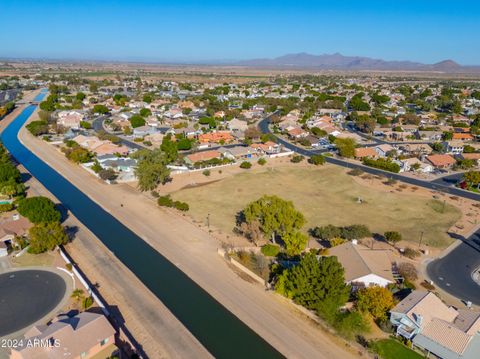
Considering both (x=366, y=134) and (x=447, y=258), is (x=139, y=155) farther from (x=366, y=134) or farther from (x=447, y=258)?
(x=366, y=134)

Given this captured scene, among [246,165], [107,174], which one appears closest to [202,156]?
[246,165]

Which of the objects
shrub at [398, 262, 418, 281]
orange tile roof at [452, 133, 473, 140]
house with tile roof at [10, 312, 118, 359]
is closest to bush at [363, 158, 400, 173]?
orange tile roof at [452, 133, 473, 140]

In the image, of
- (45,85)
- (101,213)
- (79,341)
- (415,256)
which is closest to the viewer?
(79,341)

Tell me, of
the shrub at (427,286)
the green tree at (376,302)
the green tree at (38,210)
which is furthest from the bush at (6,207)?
the shrub at (427,286)

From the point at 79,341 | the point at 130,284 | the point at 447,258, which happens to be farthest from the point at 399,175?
the point at 79,341

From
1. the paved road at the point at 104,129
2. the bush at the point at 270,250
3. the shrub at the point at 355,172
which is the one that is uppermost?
the bush at the point at 270,250

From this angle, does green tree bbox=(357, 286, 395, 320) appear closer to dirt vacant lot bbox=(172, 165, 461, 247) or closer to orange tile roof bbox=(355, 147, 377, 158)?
dirt vacant lot bbox=(172, 165, 461, 247)

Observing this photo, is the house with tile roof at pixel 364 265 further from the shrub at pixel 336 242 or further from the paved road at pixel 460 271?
the paved road at pixel 460 271

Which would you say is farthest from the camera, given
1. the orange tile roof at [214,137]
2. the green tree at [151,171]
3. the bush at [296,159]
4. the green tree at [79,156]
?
the orange tile roof at [214,137]
